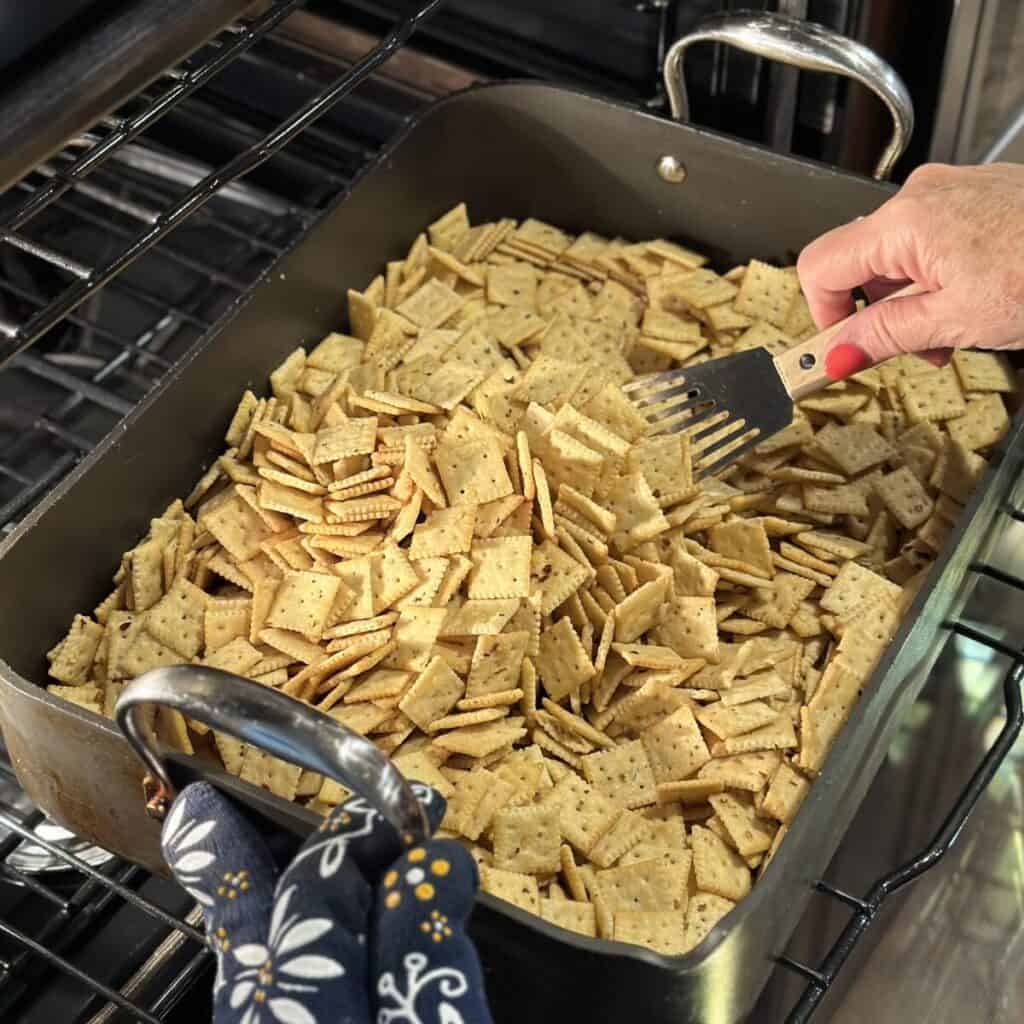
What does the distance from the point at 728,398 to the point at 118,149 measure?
45 centimetres

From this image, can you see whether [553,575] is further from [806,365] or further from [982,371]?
[982,371]

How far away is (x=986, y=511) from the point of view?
937 millimetres

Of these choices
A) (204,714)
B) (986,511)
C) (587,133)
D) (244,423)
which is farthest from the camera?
(587,133)

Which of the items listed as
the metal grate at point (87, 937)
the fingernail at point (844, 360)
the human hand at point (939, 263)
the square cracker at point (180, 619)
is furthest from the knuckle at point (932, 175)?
the metal grate at point (87, 937)

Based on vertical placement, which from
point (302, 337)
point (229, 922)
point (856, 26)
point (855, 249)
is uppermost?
point (856, 26)

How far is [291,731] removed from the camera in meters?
0.64

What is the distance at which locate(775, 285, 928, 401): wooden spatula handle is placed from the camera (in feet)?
3.37

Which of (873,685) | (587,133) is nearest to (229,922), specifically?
(873,685)

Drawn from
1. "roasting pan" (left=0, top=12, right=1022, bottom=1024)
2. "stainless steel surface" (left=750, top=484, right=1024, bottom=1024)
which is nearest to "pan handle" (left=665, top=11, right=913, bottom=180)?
"roasting pan" (left=0, top=12, right=1022, bottom=1024)

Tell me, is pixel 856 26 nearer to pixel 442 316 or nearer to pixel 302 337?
pixel 442 316

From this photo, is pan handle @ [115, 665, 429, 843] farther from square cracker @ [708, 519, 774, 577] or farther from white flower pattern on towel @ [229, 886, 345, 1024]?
square cracker @ [708, 519, 774, 577]

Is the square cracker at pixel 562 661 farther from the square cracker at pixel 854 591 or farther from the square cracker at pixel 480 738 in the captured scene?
the square cracker at pixel 854 591

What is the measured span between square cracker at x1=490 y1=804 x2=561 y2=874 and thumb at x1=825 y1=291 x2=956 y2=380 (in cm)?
36

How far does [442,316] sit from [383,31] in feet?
1.23
